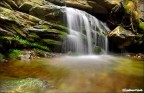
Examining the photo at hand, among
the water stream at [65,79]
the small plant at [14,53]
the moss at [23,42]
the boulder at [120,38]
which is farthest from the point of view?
the boulder at [120,38]

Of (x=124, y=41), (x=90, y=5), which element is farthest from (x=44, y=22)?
(x=124, y=41)

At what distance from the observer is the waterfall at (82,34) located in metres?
13.6

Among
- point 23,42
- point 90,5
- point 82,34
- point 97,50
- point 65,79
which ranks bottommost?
point 65,79

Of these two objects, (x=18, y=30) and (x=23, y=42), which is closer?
(x=23, y=42)

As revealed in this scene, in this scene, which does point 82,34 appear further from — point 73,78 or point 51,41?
point 73,78

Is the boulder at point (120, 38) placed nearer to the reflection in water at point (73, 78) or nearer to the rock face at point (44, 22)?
the rock face at point (44, 22)

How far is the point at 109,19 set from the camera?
16438mm

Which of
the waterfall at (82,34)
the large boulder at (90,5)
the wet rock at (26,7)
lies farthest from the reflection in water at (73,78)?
the large boulder at (90,5)

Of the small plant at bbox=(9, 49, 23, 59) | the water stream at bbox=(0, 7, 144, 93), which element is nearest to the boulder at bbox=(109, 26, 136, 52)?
the water stream at bbox=(0, 7, 144, 93)

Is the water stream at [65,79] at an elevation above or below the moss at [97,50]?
below

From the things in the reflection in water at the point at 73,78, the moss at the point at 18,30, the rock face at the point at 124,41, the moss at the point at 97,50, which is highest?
the moss at the point at 18,30

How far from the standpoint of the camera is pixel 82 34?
14062 mm

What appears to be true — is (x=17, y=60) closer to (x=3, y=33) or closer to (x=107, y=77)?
(x=3, y=33)

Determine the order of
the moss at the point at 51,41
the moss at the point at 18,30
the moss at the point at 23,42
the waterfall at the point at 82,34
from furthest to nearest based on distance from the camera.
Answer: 1. the waterfall at the point at 82,34
2. the moss at the point at 51,41
3. the moss at the point at 18,30
4. the moss at the point at 23,42
